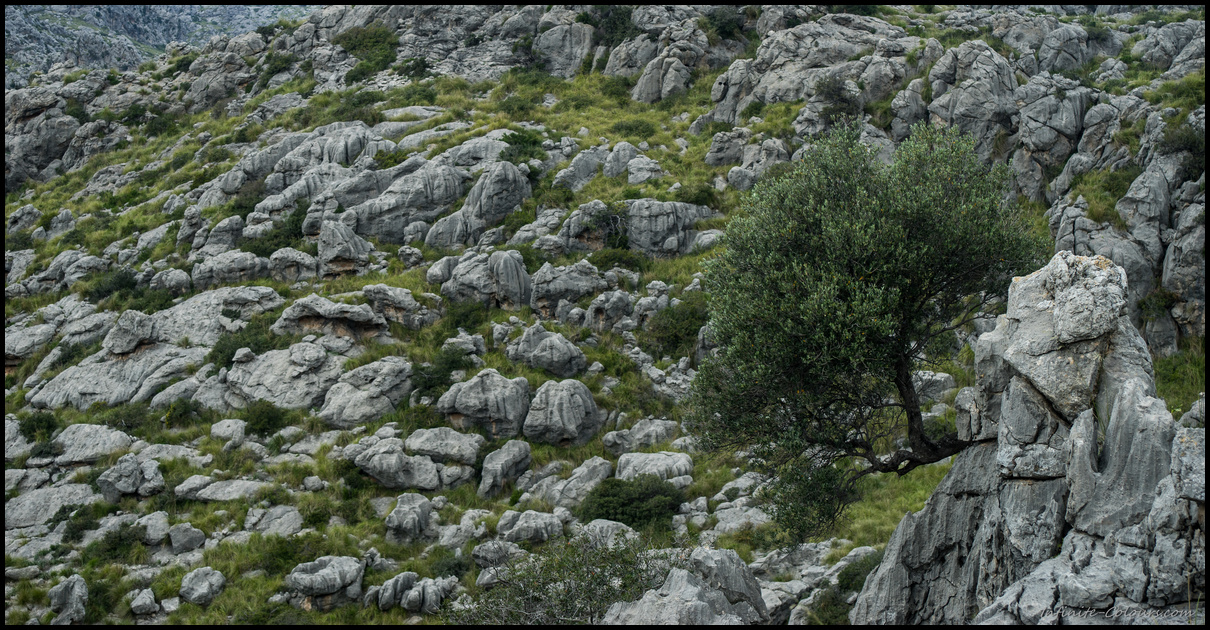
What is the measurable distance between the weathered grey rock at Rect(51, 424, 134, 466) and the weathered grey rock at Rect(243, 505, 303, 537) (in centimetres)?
854

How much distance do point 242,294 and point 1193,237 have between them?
4482 centimetres

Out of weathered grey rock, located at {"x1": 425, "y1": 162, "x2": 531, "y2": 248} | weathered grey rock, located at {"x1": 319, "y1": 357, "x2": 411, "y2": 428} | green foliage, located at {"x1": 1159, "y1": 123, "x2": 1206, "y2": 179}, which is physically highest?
green foliage, located at {"x1": 1159, "y1": 123, "x2": 1206, "y2": 179}

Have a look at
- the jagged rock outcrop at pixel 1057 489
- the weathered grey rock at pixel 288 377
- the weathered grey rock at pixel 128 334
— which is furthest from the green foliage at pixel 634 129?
the jagged rock outcrop at pixel 1057 489

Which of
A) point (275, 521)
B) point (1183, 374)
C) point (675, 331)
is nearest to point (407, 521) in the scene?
point (275, 521)

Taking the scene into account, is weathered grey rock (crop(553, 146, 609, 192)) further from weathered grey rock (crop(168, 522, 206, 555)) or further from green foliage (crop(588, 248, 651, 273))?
weathered grey rock (crop(168, 522, 206, 555))

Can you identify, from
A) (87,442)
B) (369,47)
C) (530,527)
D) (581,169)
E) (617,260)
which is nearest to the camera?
(530,527)

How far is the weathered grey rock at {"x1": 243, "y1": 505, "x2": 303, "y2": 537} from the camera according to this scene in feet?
79.0

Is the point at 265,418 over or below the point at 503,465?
over

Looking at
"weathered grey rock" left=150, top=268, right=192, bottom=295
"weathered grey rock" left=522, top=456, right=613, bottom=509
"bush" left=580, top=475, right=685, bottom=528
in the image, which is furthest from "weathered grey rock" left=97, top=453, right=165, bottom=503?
"bush" left=580, top=475, right=685, bottom=528

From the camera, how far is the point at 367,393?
98.6 feet

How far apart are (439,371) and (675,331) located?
11617 millimetres

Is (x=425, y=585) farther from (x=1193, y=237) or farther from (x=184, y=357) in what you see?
(x=1193, y=237)

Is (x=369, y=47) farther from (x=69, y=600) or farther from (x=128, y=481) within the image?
(x=69, y=600)

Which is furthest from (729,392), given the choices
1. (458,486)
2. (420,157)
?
(420,157)
